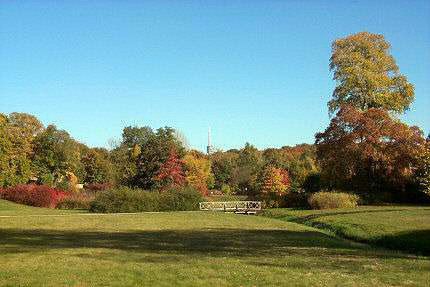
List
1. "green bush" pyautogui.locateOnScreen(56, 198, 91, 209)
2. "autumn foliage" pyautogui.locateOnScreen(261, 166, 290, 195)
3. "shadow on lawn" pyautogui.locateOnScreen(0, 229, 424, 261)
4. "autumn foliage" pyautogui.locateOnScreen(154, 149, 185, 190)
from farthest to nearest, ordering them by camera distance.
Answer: "autumn foliage" pyautogui.locateOnScreen(154, 149, 185, 190)
"green bush" pyautogui.locateOnScreen(56, 198, 91, 209)
"autumn foliage" pyautogui.locateOnScreen(261, 166, 290, 195)
"shadow on lawn" pyautogui.locateOnScreen(0, 229, 424, 261)

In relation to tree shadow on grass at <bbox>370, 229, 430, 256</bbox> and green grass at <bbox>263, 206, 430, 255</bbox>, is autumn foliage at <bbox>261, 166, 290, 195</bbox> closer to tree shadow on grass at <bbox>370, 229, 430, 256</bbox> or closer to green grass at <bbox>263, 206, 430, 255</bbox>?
green grass at <bbox>263, 206, 430, 255</bbox>

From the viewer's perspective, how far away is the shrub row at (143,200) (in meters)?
49.1

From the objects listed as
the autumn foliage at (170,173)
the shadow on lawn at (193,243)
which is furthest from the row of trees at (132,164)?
the shadow on lawn at (193,243)

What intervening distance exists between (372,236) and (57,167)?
74241 millimetres

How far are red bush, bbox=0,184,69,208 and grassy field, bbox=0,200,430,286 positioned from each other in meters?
34.1

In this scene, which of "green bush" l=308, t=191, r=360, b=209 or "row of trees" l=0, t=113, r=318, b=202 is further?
"row of trees" l=0, t=113, r=318, b=202

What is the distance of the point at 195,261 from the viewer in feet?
50.3

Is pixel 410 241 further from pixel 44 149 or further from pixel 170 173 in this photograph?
pixel 44 149

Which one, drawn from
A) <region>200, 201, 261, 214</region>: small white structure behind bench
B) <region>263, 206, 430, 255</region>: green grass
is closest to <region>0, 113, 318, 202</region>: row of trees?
<region>200, 201, 261, 214</region>: small white structure behind bench

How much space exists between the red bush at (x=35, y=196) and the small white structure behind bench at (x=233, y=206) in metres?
18.1

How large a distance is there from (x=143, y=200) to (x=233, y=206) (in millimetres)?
10615

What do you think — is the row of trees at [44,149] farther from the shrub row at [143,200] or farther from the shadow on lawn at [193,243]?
the shadow on lawn at [193,243]

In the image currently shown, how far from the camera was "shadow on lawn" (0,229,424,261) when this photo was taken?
58.5 ft

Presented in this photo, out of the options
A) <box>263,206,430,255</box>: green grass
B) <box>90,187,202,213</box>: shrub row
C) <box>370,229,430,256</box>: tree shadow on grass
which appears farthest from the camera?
<box>90,187,202,213</box>: shrub row
